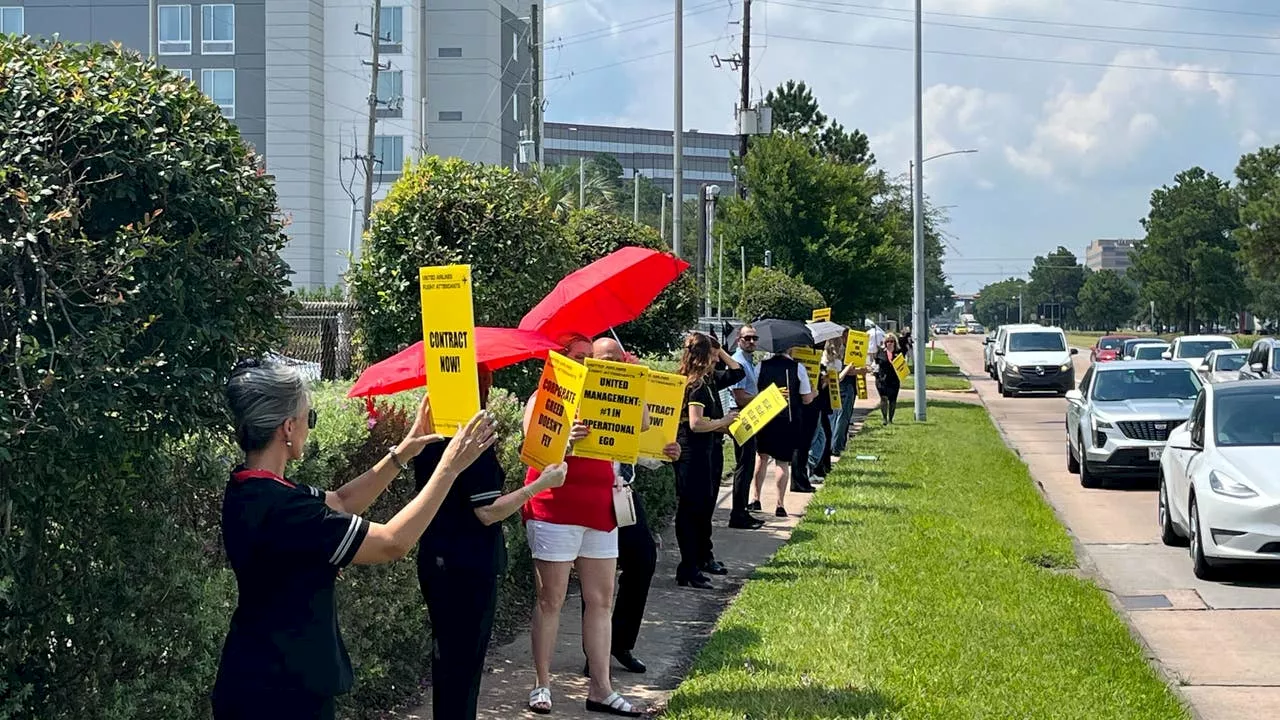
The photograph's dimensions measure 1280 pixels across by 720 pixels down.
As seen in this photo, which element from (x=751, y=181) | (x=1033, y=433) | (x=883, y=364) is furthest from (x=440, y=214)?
(x=751, y=181)

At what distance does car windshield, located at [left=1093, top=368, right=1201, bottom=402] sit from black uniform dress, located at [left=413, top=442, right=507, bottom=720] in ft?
51.3

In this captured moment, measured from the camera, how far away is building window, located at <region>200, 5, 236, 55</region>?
66.9 metres

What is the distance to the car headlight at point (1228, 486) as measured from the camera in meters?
11.5

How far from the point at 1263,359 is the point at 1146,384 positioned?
484 inches

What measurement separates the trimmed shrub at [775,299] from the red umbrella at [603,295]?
778 inches

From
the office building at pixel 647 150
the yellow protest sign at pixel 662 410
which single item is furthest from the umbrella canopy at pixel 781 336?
the office building at pixel 647 150

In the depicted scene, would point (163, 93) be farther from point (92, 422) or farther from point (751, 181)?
point (751, 181)

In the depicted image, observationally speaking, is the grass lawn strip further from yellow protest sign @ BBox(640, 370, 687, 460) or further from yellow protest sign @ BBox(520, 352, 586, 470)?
yellow protest sign @ BBox(520, 352, 586, 470)

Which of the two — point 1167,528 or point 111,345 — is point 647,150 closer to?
point 1167,528

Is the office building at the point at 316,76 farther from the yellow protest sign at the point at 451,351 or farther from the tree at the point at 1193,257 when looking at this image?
the tree at the point at 1193,257

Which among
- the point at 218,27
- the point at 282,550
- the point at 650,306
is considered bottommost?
the point at 282,550

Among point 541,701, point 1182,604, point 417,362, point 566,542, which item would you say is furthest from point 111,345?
point 1182,604

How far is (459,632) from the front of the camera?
233 inches

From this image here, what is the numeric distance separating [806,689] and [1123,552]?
6.95 metres
